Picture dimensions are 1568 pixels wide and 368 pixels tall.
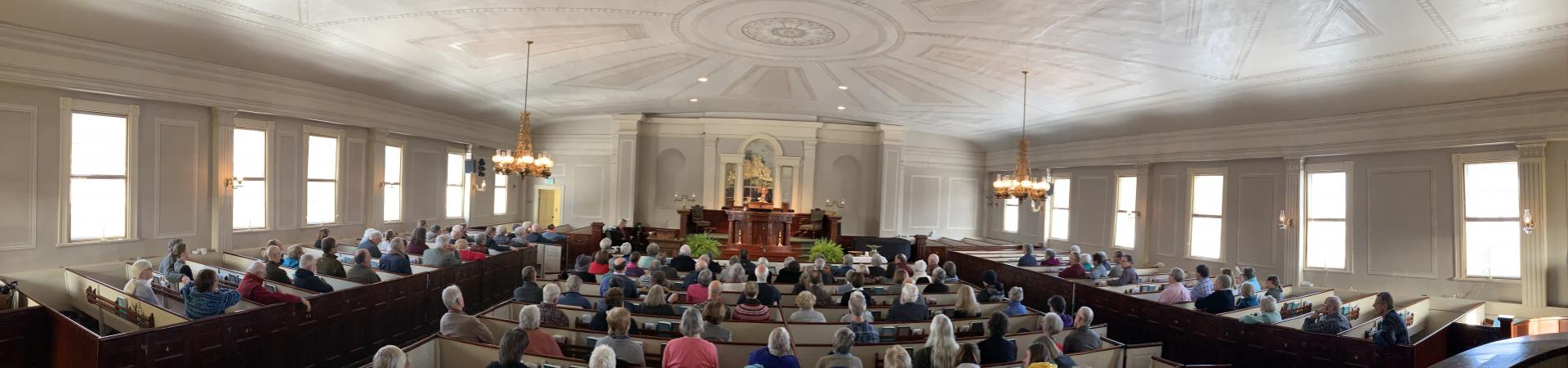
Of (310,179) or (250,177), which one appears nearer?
(250,177)

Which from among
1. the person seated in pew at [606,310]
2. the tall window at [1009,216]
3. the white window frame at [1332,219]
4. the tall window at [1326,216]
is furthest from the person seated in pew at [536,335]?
the tall window at [1009,216]

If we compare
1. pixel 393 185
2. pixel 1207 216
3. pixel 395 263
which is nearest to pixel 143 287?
pixel 395 263

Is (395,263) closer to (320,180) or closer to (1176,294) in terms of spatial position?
(320,180)

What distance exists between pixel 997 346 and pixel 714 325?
1932mm

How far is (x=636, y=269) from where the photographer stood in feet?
29.1

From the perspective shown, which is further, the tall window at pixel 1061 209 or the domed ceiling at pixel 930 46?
the tall window at pixel 1061 209

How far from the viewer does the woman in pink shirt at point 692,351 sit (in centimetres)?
431

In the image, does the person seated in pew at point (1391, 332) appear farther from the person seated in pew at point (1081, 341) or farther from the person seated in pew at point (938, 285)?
the person seated in pew at point (938, 285)

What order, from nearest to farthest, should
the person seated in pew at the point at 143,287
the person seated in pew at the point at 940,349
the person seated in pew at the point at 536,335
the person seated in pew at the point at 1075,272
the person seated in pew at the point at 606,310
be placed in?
1. the person seated in pew at the point at 940,349
2. the person seated in pew at the point at 536,335
3. the person seated in pew at the point at 606,310
4. the person seated in pew at the point at 143,287
5. the person seated in pew at the point at 1075,272

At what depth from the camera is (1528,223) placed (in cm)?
805

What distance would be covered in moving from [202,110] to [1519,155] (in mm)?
15707

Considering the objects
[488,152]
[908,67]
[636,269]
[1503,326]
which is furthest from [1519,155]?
[488,152]

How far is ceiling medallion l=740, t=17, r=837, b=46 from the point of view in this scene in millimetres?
8234

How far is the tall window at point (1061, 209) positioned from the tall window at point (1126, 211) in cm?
147
